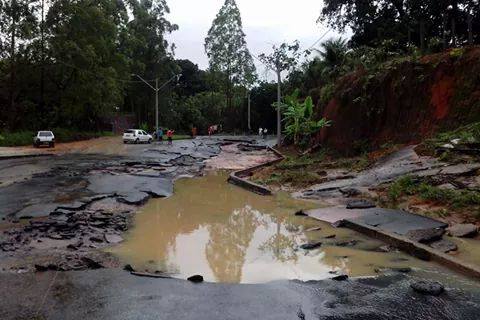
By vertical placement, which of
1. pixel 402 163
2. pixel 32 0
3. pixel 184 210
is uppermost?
pixel 32 0

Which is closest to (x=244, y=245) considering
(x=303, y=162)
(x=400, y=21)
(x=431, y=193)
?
(x=431, y=193)

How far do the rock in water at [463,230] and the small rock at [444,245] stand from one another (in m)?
0.49

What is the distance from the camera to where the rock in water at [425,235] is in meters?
8.18

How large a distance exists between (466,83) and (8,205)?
15.3 m

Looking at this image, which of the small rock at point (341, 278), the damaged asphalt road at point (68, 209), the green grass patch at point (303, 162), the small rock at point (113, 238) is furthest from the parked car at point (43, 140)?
the small rock at point (341, 278)

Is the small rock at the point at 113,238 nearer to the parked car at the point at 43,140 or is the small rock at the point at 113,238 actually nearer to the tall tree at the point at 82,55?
the parked car at the point at 43,140

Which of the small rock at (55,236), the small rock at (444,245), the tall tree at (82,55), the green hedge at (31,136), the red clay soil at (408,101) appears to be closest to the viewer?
the small rock at (444,245)

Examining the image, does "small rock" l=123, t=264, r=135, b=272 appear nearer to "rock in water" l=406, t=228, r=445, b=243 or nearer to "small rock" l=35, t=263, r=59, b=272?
"small rock" l=35, t=263, r=59, b=272

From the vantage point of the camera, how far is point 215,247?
8922 mm

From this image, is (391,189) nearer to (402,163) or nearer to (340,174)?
(402,163)

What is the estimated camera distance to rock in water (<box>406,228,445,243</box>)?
818 centimetres

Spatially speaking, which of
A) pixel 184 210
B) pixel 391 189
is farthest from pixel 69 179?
pixel 391 189

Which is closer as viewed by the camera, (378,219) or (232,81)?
(378,219)

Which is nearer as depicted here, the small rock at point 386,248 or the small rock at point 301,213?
the small rock at point 386,248
